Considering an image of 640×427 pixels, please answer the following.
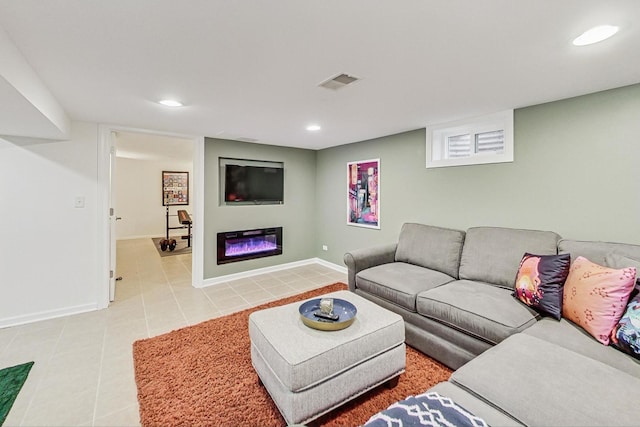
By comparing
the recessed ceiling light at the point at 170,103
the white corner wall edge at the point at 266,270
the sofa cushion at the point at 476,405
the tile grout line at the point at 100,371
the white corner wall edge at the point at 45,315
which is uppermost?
the recessed ceiling light at the point at 170,103

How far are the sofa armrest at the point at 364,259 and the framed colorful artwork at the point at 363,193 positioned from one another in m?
0.91

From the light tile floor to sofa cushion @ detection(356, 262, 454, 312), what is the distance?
1304 millimetres

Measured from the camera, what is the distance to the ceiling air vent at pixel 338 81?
1.99 meters

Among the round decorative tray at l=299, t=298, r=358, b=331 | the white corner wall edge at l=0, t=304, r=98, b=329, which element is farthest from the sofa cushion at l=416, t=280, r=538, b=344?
the white corner wall edge at l=0, t=304, r=98, b=329

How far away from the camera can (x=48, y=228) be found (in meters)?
2.99

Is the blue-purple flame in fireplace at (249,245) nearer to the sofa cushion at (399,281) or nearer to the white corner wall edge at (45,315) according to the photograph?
the white corner wall edge at (45,315)

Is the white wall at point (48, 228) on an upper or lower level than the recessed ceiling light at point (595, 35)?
lower

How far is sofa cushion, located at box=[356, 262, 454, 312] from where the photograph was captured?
2.45 meters

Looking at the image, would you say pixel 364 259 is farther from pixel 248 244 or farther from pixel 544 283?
pixel 248 244

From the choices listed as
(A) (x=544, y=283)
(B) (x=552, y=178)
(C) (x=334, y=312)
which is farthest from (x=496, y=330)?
(B) (x=552, y=178)

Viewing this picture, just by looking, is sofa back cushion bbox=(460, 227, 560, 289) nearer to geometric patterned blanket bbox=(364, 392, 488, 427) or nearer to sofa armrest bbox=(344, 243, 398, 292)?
sofa armrest bbox=(344, 243, 398, 292)

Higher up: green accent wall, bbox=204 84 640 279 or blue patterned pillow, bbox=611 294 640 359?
Result: green accent wall, bbox=204 84 640 279

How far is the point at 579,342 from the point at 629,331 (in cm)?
22

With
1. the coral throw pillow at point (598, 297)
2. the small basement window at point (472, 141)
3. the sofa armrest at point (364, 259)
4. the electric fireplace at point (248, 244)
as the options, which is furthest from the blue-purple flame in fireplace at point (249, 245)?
the coral throw pillow at point (598, 297)
